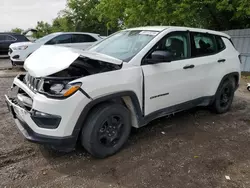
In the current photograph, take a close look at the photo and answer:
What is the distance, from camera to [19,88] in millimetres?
3355

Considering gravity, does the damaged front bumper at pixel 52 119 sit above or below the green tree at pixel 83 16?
below

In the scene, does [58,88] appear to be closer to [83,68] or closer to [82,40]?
[83,68]

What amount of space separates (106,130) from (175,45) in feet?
6.17

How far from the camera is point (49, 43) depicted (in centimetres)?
1006

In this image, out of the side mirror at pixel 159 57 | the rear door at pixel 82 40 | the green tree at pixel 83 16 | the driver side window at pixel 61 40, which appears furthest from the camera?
the green tree at pixel 83 16

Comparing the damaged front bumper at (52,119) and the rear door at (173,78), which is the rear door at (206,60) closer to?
the rear door at (173,78)

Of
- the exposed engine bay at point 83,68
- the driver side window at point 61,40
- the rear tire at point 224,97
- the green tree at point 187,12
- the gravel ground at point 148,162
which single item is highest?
the green tree at point 187,12

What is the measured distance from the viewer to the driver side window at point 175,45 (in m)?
3.68

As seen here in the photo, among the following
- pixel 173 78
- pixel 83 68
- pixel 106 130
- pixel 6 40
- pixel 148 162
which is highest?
pixel 83 68

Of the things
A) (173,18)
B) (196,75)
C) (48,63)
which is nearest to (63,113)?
(48,63)

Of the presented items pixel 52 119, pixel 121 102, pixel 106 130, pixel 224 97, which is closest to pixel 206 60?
Answer: pixel 224 97

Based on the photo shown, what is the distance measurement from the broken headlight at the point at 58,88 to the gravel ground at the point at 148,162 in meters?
0.96

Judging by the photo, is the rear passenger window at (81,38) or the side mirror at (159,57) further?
the rear passenger window at (81,38)

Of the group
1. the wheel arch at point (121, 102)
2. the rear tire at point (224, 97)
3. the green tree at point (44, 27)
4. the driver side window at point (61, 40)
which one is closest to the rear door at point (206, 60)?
the rear tire at point (224, 97)
